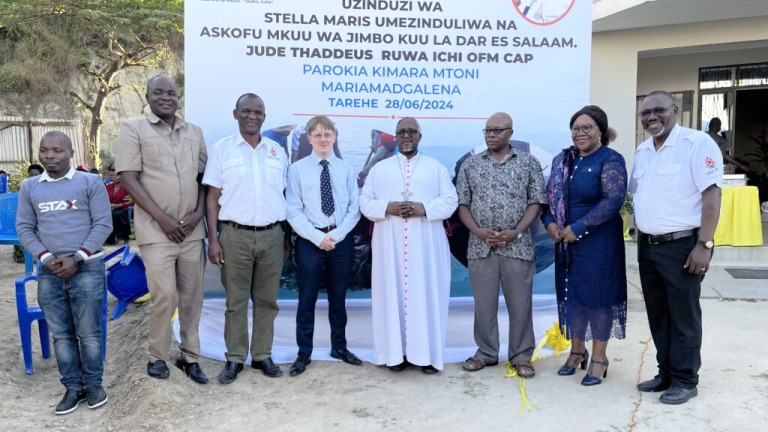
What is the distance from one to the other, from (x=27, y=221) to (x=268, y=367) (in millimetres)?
1719

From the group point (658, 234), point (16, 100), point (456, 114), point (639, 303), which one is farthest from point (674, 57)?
point (16, 100)

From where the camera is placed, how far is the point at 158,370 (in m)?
3.86

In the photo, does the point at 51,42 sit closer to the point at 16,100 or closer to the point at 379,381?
the point at 16,100

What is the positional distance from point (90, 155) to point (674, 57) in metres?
14.3

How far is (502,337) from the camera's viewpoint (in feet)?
16.0

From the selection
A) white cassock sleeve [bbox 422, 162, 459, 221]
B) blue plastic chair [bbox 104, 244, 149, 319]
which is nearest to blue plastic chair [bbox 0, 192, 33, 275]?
blue plastic chair [bbox 104, 244, 149, 319]

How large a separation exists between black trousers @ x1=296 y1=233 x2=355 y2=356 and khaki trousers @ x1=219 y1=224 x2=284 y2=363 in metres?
0.17

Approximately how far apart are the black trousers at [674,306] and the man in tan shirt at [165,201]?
2.78m

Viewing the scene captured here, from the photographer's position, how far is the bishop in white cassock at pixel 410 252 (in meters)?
4.12

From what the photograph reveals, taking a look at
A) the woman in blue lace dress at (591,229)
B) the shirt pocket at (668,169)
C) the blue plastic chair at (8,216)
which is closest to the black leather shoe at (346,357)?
the woman in blue lace dress at (591,229)

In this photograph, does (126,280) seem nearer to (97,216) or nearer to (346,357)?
(97,216)

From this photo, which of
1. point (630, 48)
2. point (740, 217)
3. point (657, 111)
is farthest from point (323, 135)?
point (630, 48)

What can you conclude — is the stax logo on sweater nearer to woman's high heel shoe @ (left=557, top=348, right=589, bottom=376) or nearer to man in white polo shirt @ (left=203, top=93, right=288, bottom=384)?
man in white polo shirt @ (left=203, top=93, right=288, bottom=384)

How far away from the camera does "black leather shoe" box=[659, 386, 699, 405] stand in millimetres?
3590
